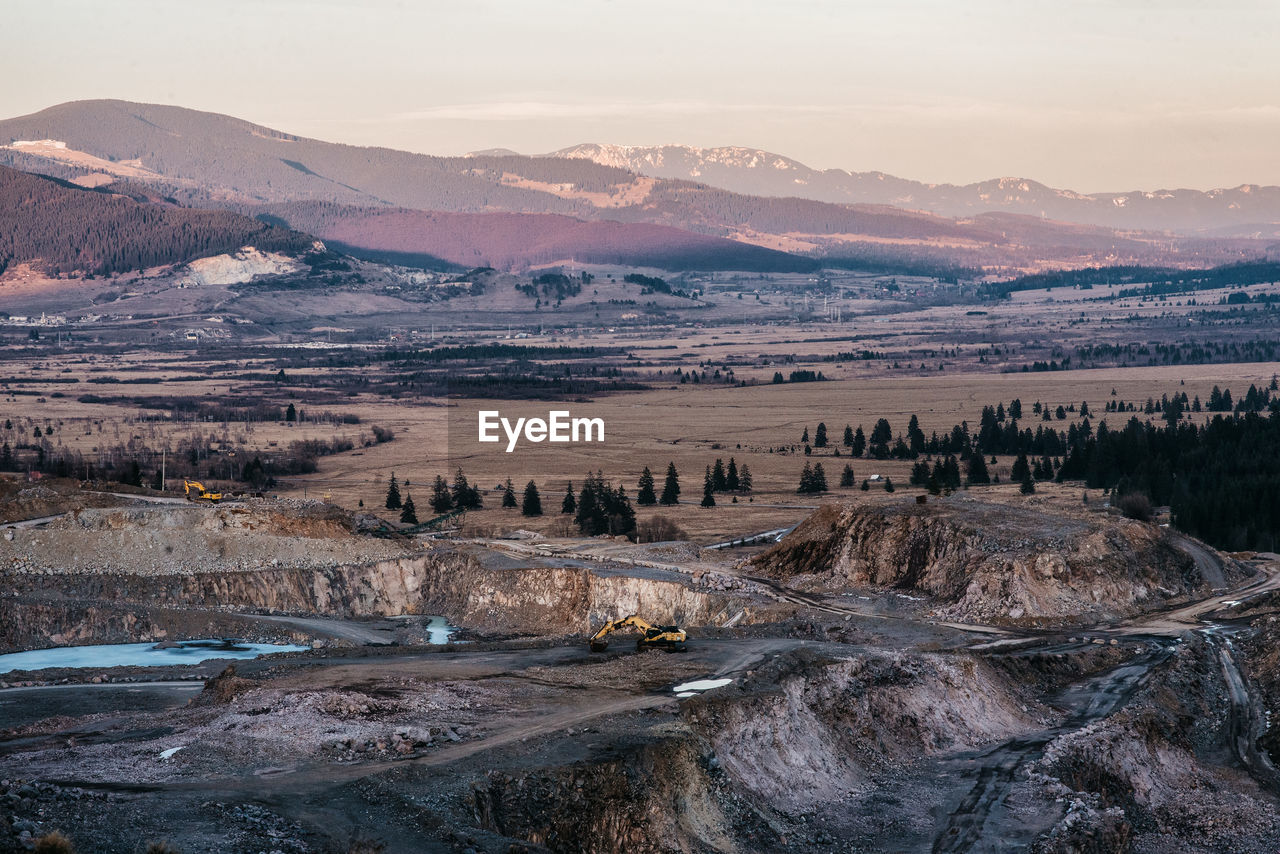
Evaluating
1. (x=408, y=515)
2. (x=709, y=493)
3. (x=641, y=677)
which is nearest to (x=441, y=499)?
(x=408, y=515)

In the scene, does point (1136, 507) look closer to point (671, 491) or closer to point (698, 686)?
point (671, 491)

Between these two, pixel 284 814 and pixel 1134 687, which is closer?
pixel 284 814

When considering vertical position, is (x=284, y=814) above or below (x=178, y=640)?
above

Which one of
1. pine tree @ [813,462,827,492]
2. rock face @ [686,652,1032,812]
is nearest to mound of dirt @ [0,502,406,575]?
rock face @ [686,652,1032,812]

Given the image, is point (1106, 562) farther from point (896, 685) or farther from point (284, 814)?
point (284, 814)

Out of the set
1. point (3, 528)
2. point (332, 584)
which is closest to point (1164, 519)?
point (332, 584)

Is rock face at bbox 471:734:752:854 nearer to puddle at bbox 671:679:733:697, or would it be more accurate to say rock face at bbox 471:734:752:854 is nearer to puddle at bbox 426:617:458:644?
puddle at bbox 671:679:733:697
